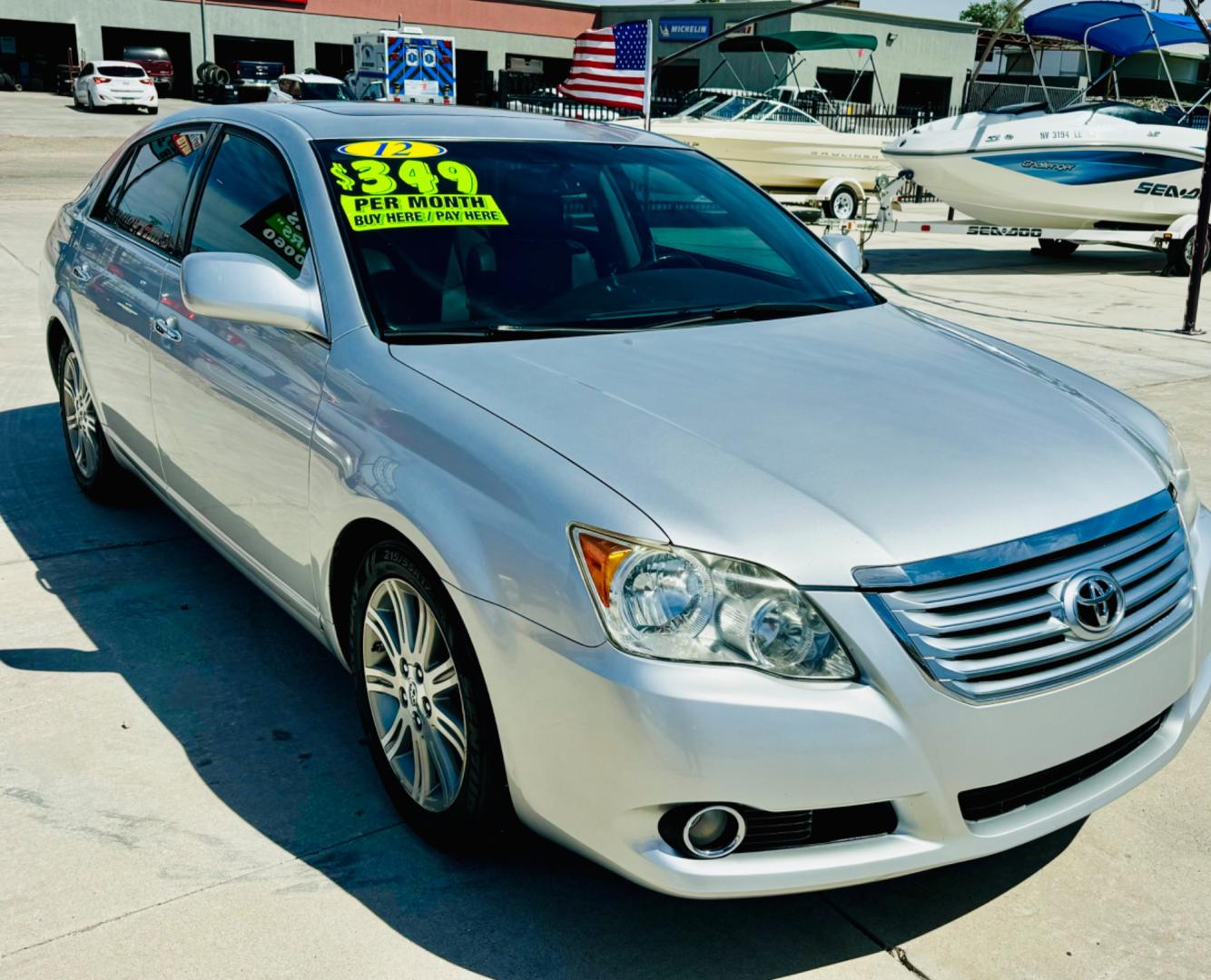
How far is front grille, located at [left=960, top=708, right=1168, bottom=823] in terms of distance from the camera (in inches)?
94.9

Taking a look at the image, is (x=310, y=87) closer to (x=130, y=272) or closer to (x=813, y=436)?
(x=130, y=272)

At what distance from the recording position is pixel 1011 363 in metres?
3.39

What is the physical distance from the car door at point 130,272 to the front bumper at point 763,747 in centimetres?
223

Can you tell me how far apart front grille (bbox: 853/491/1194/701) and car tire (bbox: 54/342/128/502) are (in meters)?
3.61

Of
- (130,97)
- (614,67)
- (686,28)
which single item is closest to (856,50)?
(686,28)

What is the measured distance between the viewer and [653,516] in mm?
2316

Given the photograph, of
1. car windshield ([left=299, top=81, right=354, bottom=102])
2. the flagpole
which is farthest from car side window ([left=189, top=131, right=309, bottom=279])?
car windshield ([left=299, top=81, right=354, bottom=102])

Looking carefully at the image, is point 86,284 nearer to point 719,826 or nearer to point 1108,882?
point 719,826

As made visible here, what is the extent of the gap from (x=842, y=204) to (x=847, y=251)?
573 inches

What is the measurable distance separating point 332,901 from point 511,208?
6.29 feet

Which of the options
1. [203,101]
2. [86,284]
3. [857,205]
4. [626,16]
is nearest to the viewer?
[86,284]

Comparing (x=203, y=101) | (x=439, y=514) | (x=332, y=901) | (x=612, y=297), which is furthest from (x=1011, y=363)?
(x=203, y=101)

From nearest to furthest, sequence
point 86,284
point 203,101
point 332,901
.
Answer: point 332,901 → point 86,284 → point 203,101

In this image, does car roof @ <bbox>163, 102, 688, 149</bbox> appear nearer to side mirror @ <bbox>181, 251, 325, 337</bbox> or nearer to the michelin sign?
side mirror @ <bbox>181, 251, 325, 337</bbox>
